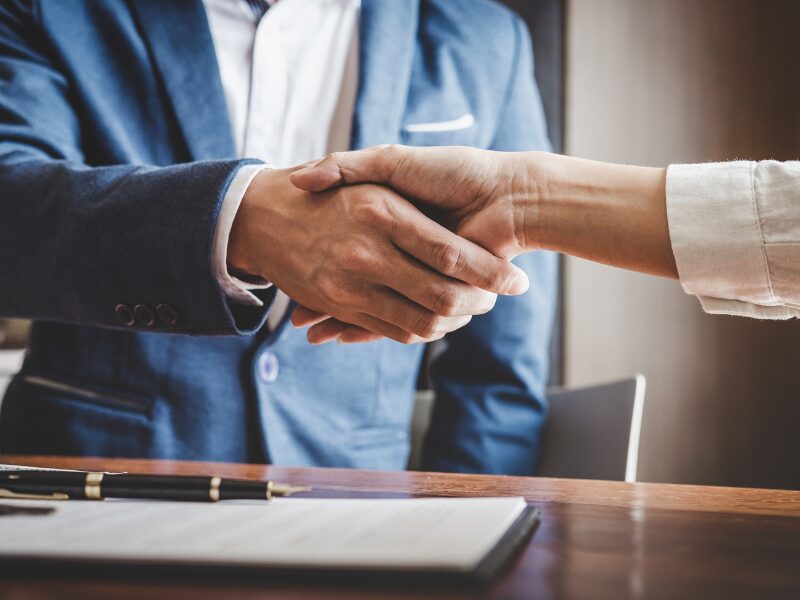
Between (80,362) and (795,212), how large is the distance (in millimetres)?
889

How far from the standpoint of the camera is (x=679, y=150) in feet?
6.06

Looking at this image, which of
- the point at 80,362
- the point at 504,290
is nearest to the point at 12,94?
the point at 80,362

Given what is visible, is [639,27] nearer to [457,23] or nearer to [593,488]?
[457,23]

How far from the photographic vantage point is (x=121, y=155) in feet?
3.26

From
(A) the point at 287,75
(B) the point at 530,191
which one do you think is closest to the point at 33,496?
(B) the point at 530,191

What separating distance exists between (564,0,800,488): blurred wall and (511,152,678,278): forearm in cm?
114

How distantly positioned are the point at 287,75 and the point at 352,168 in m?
0.43

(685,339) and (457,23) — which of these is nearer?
(457,23)

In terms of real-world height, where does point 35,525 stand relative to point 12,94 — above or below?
below

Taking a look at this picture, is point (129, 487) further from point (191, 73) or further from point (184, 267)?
point (191, 73)

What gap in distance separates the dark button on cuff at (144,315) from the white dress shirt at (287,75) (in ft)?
0.85

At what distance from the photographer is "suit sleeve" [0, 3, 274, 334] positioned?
0.73 metres

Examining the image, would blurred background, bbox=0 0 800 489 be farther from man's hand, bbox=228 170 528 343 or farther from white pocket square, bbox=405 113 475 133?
man's hand, bbox=228 170 528 343

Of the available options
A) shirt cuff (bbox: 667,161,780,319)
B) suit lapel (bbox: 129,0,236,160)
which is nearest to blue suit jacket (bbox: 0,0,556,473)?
suit lapel (bbox: 129,0,236,160)
